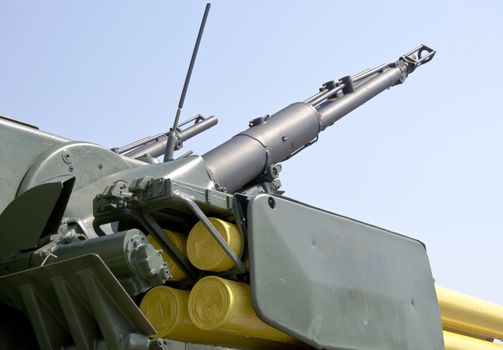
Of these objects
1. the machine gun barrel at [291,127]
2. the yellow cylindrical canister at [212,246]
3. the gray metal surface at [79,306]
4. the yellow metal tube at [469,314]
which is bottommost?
the gray metal surface at [79,306]

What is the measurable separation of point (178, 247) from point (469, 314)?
9.25 feet

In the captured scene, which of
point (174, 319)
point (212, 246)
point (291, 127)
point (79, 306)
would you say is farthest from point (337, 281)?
point (291, 127)

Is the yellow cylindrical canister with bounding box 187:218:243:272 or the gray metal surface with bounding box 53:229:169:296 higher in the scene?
the yellow cylindrical canister with bounding box 187:218:243:272

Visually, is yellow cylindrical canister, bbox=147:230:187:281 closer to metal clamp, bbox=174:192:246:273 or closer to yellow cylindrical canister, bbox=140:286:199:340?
yellow cylindrical canister, bbox=140:286:199:340

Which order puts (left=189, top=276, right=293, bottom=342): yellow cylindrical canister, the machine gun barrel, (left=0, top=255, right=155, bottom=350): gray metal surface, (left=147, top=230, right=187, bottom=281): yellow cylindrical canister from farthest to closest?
the machine gun barrel, (left=147, top=230, right=187, bottom=281): yellow cylindrical canister, (left=189, top=276, right=293, bottom=342): yellow cylindrical canister, (left=0, top=255, right=155, bottom=350): gray metal surface

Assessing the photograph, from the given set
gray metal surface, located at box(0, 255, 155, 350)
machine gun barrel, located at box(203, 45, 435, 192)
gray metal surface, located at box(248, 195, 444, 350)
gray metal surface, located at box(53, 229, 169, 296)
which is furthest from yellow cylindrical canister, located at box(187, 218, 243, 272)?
machine gun barrel, located at box(203, 45, 435, 192)

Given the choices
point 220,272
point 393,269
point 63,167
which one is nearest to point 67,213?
point 63,167

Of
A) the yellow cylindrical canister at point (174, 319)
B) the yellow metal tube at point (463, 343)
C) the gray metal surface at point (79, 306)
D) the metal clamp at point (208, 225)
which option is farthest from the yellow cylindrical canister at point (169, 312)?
the yellow metal tube at point (463, 343)

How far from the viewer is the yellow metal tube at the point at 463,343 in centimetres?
564

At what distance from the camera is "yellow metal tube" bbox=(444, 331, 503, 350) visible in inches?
222

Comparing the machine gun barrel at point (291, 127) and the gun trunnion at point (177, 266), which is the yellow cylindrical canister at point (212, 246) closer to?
the gun trunnion at point (177, 266)

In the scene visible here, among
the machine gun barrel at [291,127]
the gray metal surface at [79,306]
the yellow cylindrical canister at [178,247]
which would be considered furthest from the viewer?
the machine gun barrel at [291,127]

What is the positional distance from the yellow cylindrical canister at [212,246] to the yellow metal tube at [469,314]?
230cm

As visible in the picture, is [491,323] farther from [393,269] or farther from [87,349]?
[87,349]
